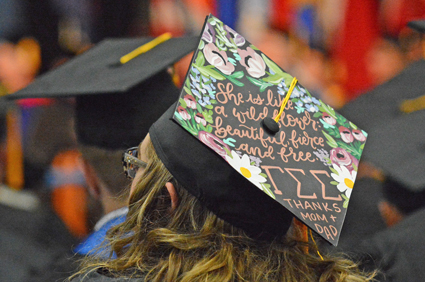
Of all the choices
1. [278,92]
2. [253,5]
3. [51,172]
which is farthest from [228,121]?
[253,5]

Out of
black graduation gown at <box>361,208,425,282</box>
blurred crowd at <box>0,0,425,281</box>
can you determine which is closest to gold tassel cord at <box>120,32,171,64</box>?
blurred crowd at <box>0,0,425,281</box>

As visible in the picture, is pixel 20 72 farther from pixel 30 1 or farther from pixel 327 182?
pixel 327 182

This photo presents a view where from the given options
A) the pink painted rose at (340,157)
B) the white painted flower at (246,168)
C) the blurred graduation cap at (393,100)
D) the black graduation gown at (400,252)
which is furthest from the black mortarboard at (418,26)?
the white painted flower at (246,168)

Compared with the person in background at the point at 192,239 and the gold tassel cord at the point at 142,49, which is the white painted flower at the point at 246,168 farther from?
the gold tassel cord at the point at 142,49

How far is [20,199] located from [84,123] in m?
1.08

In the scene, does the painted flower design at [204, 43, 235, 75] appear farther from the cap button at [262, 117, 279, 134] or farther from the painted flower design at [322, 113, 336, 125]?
the painted flower design at [322, 113, 336, 125]

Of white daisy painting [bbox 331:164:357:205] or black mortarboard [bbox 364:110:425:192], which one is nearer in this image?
white daisy painting [bbox 331:164:357:205]

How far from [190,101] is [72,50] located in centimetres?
204

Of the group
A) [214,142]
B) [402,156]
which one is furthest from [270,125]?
[402,156]

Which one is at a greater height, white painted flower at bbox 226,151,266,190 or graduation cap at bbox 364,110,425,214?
white painted flower at bbox 226,151,266,190

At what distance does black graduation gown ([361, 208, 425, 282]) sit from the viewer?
1.38 meters

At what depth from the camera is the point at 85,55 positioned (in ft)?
7.15

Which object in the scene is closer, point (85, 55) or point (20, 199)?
point (85, 55)

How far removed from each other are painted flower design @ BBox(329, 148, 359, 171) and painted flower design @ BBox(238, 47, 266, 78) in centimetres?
31
